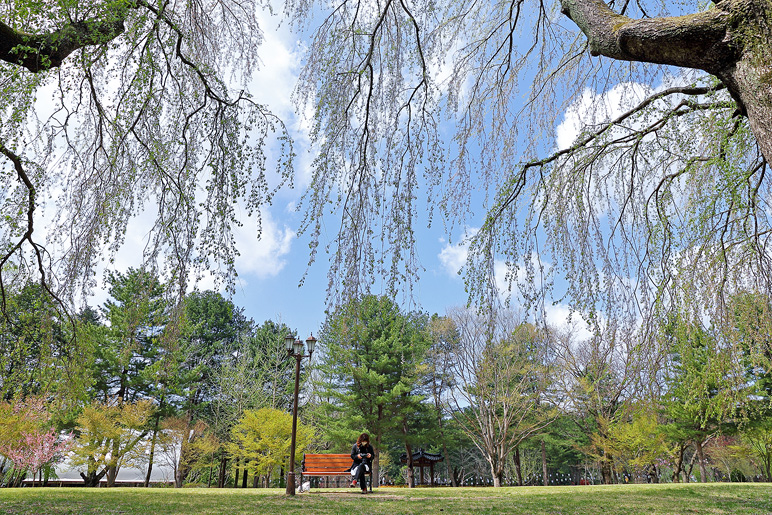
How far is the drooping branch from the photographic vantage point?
131 inches

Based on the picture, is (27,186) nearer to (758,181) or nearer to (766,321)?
(758,181)

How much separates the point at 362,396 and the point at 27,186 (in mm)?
17266

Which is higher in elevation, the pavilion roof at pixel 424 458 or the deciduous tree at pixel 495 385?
the deciduous tree at pixel 495 385

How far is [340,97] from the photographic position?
3432 mm

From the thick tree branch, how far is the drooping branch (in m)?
3.38

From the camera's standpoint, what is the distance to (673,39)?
8.48ft

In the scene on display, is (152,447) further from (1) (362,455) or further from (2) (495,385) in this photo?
(2) (495,385)

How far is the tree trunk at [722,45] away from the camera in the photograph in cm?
236

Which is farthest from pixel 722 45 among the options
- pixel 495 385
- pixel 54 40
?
pixel 495 385

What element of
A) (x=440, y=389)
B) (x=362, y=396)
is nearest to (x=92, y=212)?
(x=362, y=396)

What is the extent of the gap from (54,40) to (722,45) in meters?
4.38

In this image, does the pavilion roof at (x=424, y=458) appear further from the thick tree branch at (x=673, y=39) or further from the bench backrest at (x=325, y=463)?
the thick tree branch at (x=673, y=39)

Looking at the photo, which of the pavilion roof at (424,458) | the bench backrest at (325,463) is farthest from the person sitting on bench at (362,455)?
the pavilion roof at (424,458)

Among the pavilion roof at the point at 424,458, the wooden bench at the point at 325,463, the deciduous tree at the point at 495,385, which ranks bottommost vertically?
the pavilion roof at the point at 424,458
